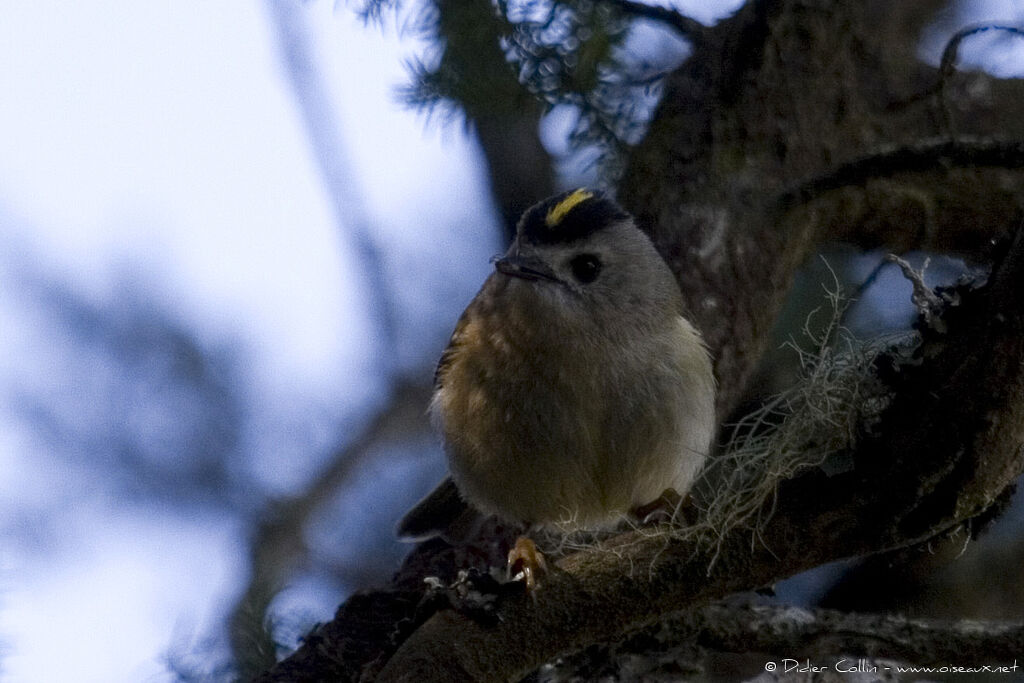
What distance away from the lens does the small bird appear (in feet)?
9.07

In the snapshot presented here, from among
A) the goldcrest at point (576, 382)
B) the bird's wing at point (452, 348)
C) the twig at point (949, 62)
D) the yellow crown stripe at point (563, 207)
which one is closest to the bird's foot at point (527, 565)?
the goldcrest at point (576, 382)

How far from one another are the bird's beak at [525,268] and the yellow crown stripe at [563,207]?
0.38 feet

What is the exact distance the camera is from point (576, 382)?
9.12 ft

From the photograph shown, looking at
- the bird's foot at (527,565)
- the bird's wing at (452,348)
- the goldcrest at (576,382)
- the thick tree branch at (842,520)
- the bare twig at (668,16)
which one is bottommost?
the thick tree branch at (842,520)

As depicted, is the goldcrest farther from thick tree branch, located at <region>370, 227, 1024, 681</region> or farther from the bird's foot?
thick tree branch, located at <region>370, 227, 1024, 681</region>

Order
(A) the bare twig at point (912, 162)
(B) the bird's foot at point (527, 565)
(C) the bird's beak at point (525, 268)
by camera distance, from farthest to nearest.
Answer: (C) the bird's beak at point (525, 268)
(A) the bare twig at point (912, 162)
(B) the bird's foot at point (527, 565)

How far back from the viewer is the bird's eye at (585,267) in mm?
3027

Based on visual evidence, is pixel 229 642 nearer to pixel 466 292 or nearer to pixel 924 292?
pixel 924 292

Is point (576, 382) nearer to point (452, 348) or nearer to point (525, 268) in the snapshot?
point (525, 268)

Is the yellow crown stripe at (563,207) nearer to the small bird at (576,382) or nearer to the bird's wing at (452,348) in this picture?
the small bird at (576,382)

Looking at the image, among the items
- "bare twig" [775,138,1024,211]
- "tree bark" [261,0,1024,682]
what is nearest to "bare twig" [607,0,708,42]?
"tree bark" [261,0,1024,682]

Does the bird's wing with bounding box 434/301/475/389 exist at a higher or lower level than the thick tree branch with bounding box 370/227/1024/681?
higher

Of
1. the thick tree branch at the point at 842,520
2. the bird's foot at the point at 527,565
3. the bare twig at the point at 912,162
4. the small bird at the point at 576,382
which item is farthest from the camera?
the small bird at the point at 576,382

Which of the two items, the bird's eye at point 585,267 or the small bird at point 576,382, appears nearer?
the small bird at point 576,382
